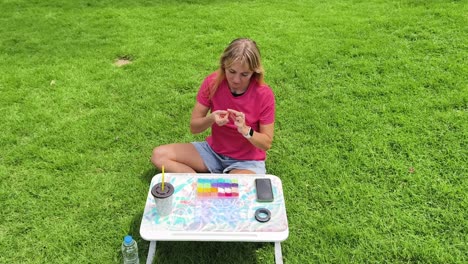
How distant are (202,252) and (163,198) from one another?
66 centimetres

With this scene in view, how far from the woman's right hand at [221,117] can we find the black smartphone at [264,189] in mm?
470

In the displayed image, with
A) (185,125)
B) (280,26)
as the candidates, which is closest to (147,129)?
(185,125)

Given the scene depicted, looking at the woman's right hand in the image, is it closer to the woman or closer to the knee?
the woman

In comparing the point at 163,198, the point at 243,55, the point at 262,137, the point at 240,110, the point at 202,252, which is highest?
the point at 243,55

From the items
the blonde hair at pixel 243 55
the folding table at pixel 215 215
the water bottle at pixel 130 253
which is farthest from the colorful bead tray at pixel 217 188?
the blonde hair at pixel 243 55

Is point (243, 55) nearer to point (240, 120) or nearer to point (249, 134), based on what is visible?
point (240, 120)

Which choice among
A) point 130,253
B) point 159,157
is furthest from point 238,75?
point 130,253

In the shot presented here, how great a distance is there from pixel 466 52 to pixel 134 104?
165 inches

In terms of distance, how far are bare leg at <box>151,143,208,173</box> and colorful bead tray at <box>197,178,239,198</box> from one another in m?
0.48

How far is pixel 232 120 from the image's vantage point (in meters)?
3.08

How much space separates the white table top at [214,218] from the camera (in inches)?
93.8

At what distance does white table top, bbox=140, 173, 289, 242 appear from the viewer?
7.82 feet

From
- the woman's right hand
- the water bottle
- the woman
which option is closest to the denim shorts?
the woman

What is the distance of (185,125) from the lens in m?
4.23
